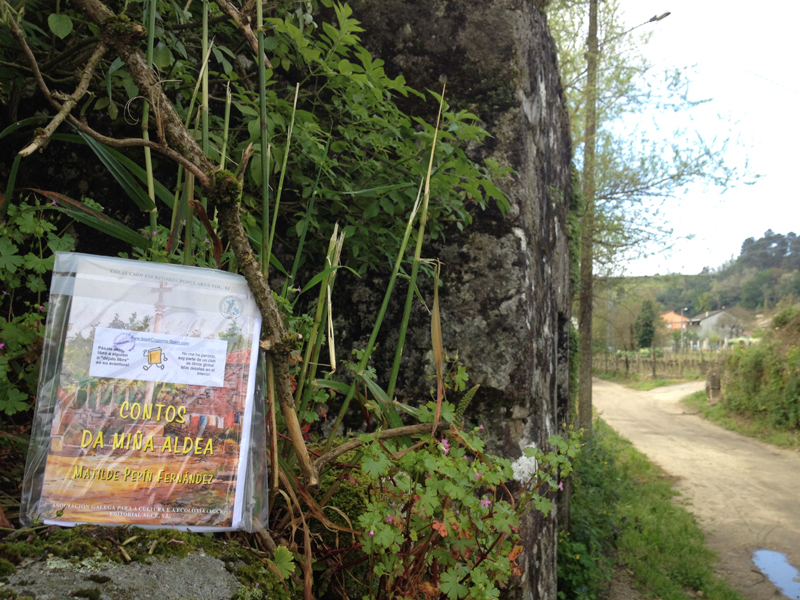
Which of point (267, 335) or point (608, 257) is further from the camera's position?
point (608, 257)

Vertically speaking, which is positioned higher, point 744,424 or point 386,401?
point 386,401

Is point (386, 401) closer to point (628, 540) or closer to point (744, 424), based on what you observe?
point (628, 540)

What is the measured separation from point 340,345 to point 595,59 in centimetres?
814

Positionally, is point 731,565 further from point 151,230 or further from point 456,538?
point 151,230

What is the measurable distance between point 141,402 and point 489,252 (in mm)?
1641

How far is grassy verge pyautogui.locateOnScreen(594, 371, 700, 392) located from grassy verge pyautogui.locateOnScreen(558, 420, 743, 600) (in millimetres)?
15853

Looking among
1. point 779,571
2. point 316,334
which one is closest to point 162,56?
point 316,334

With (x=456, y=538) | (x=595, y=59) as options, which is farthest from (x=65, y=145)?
(x=595, y=59)

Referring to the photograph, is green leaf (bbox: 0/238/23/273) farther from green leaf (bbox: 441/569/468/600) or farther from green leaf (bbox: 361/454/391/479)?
green leaf (bbox: 441/569/468/600)

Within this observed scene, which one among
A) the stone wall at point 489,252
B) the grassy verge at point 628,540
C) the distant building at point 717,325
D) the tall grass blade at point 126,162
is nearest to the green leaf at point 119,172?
the tall grass blade at point 126,162

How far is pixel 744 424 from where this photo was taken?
43.1 feet

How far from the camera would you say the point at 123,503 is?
96 centimetres

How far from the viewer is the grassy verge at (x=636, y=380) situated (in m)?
23.3

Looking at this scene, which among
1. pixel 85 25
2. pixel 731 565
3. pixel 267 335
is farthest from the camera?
pixel 731 565
